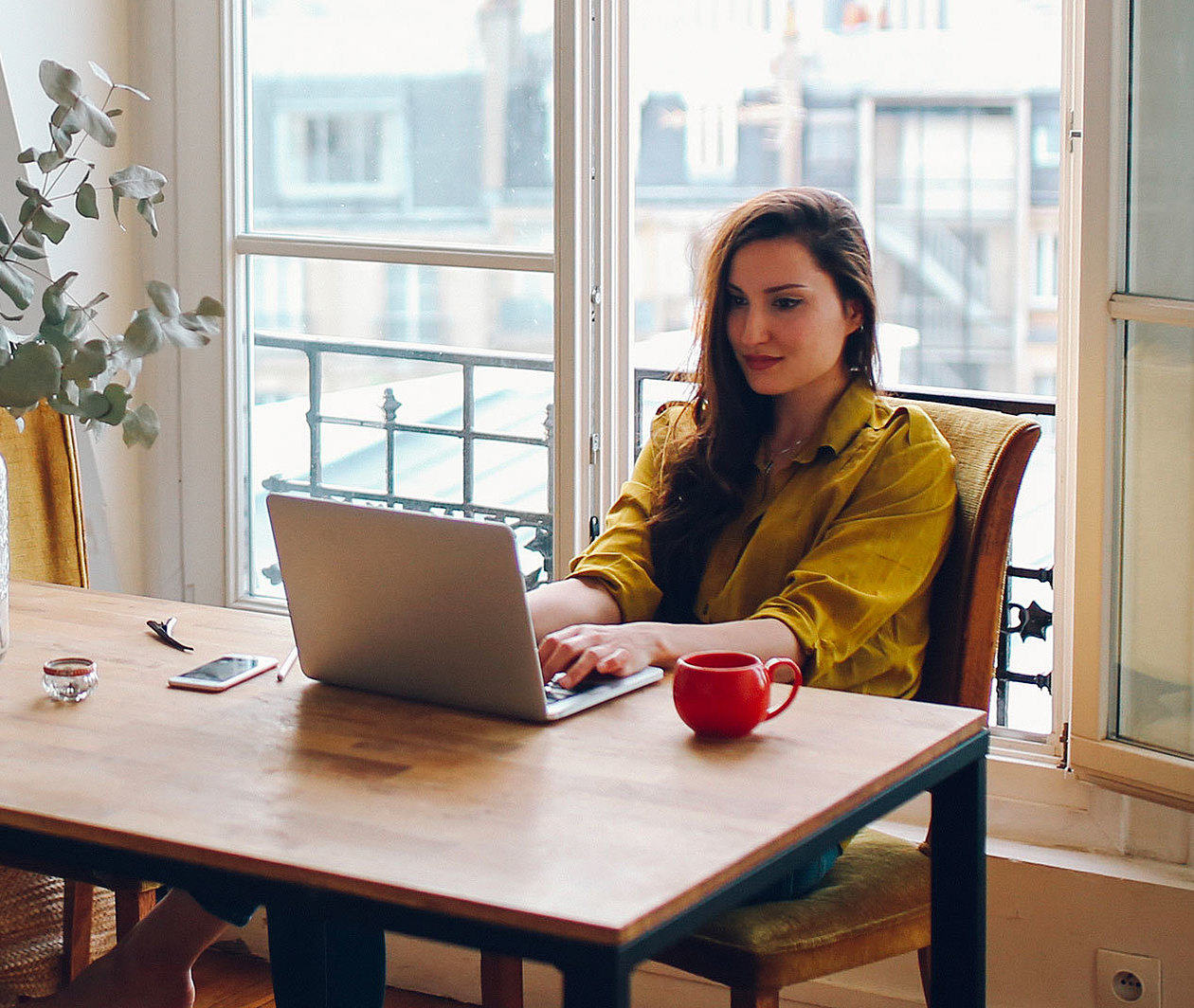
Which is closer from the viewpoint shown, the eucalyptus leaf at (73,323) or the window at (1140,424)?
the eucalyptus leaf at (73,323)

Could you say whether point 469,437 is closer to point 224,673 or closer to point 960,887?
point 224,673

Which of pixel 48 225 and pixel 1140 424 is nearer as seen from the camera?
pixel 48 225

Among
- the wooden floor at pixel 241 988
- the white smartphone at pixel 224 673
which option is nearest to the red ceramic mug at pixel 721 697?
the white smartphone at pixel 224 673

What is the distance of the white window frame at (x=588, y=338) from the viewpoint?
7.11 feet

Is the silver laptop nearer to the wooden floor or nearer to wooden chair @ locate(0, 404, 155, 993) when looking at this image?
wooden chair @ locate(0, 404, 155, 993)

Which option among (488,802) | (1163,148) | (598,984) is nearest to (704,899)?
(598,984)

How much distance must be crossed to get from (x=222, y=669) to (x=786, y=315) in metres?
→ 0.84

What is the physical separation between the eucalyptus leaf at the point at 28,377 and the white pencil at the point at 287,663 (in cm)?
38

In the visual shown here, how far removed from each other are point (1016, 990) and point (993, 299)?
4.37 ft

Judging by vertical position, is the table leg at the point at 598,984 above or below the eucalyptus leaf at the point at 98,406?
below

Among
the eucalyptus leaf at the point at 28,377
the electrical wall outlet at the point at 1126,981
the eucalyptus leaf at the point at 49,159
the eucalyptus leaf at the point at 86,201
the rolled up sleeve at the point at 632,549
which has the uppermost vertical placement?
the eucalyptus leaf at the point at 49,159

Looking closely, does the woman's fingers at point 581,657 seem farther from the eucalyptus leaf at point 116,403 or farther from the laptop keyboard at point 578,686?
the eucalyptus leaf at point 116,403

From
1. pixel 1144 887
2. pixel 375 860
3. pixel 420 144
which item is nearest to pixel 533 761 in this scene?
pixel 375 860

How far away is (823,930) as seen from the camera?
5.67 feet
